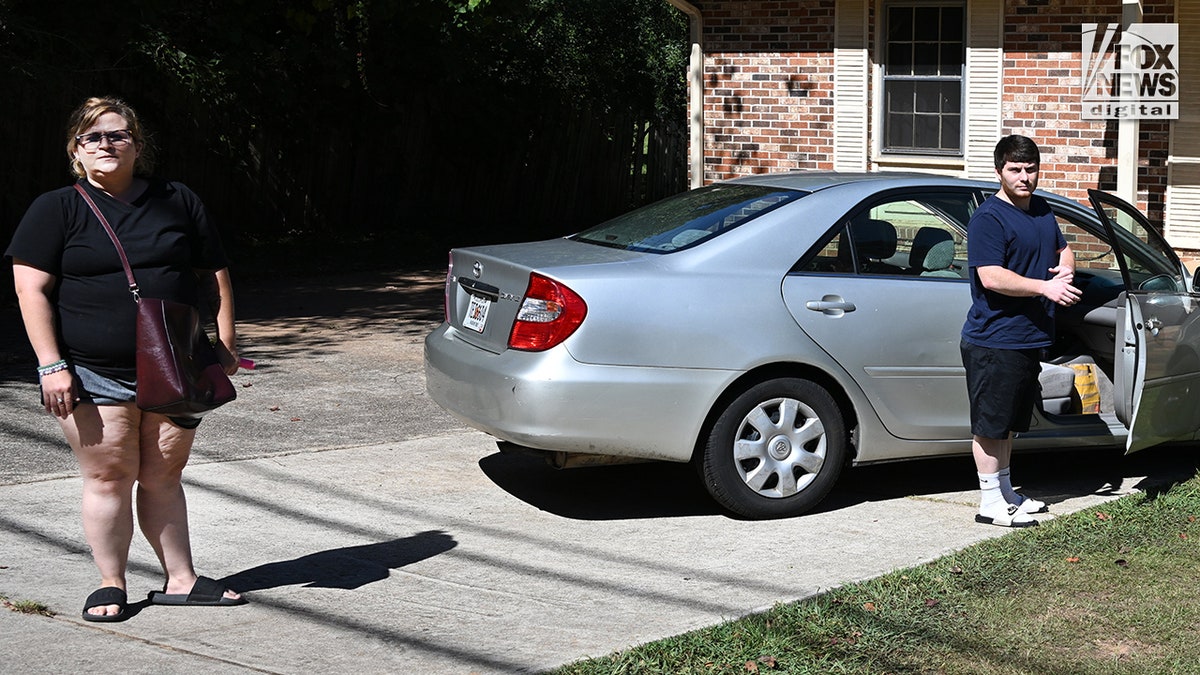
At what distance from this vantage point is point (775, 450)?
6.37 m

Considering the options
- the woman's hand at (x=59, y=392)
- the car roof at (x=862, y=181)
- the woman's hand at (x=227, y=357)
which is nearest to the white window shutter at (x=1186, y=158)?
the car roof at (x=862, y=181)

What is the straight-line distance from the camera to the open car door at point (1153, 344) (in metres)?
6.45

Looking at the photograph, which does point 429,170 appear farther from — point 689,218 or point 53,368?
point 53,368

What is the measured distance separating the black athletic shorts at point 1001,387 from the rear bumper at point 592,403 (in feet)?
3.47

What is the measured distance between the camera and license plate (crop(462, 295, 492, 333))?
21.4 feet

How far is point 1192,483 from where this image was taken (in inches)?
274

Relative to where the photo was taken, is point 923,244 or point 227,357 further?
point 923,244

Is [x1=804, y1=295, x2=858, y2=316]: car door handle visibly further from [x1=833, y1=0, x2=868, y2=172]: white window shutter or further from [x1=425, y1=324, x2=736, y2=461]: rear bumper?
[x1=833, y1=0, x2=868, y2=172]: white window shutter

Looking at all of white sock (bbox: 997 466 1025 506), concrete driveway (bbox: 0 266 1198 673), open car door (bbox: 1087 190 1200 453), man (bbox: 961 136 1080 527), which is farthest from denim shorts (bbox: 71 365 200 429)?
open car door (bbox: 1087 190 1200 453)

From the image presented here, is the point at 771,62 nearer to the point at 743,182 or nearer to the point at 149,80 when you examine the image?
the point at 149,80

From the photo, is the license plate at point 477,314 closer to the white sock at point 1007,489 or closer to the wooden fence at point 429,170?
the white sock at point 1007,489

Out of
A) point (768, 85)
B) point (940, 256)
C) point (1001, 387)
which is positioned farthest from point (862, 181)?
point (768, 85)

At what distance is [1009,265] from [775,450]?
4.17ft

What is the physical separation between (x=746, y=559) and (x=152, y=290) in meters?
2.55
